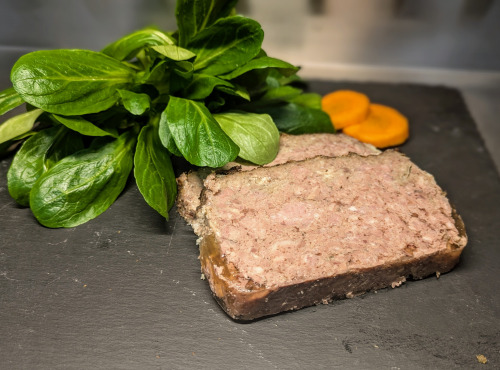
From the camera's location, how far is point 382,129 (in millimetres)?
4188

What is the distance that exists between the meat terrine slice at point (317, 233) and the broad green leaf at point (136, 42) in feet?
→ 2.68

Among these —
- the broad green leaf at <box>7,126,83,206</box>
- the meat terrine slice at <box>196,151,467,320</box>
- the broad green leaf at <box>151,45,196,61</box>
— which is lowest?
the meat terrine slice at <box>196,151,467,320</box>

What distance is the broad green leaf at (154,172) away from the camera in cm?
311

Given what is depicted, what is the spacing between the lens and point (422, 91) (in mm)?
4910

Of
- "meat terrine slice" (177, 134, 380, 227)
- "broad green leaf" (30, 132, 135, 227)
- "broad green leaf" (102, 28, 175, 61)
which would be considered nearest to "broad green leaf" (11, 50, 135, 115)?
"broad green leaf" (102, 28, 175, 61)

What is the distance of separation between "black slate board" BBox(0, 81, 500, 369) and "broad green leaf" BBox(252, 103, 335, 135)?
872 mm

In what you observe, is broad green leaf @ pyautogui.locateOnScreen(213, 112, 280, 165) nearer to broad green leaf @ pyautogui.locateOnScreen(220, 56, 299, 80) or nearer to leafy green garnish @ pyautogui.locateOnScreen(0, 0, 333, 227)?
leafy green garnish @ pyautogui.locateOnScreen(0, 0, 333, 227)

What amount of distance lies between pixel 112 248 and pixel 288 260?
3.05 feet

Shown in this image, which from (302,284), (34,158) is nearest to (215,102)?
(34,158)

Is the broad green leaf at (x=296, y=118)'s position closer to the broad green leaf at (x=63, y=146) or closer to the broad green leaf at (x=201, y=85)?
the broad green leaf at (x=201, y=85)

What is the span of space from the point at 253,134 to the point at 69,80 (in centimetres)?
96

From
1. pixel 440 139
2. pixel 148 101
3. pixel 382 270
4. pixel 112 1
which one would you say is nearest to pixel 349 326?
pixel 382 270

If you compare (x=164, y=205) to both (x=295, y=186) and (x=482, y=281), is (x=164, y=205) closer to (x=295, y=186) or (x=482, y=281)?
(x=295, y=186)

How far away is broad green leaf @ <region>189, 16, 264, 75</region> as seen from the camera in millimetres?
3340
